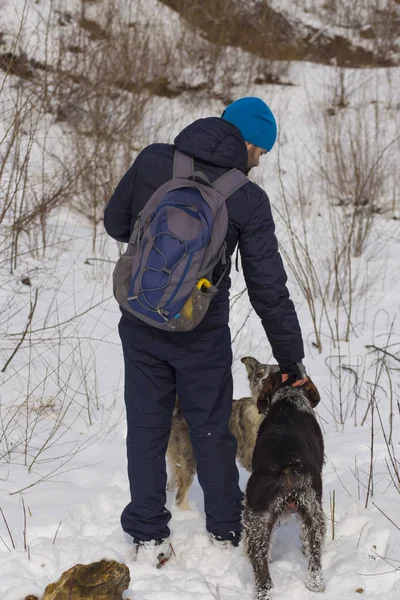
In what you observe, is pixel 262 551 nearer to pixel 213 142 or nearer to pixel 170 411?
pixel 170 411

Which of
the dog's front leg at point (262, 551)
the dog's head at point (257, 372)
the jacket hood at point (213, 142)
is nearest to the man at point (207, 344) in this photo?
the jacket hood at point (213, 142)

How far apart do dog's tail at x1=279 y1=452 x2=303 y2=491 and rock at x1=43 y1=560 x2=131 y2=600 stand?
82cm


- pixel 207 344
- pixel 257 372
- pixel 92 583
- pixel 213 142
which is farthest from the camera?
pixel 257 372

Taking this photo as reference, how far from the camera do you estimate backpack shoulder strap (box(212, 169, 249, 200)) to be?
3.00 metres

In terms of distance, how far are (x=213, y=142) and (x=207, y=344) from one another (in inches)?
37.8

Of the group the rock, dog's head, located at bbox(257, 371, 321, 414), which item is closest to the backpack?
dog's head, located at bbox(257, 371, 321, 414)

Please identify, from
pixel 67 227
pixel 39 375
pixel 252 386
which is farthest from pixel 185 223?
pixel 67 227

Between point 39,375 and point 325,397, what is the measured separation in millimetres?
2740

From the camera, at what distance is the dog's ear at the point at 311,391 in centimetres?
363

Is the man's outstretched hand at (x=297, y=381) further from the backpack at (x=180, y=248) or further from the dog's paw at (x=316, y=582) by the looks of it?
the dog's paw at (x=316, y=582)

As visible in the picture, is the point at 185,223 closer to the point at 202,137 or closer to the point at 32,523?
the point at 202,137

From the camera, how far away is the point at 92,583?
289cm

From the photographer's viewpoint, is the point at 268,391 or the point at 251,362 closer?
the point at 268,391

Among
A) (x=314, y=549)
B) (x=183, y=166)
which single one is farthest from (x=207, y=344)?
(x=314, y=549)
